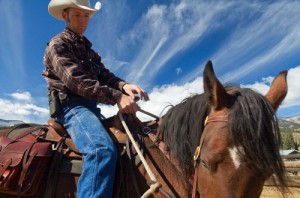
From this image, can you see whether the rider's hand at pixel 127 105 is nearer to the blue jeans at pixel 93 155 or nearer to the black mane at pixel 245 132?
the blue jeans at pixel 93 155

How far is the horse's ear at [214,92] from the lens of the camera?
7.32ft

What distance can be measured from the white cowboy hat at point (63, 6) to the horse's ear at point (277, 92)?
7.08ft

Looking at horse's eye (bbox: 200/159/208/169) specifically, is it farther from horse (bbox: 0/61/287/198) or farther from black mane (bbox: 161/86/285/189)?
black mane (bbox: 161/86/285/189)

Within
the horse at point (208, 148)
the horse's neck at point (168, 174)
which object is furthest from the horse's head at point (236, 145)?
the horse's neck at point (168, 174)

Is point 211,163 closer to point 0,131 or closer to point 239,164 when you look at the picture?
point 239,164

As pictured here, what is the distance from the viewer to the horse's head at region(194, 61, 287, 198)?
2033 millimetres

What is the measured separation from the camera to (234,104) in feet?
7.56

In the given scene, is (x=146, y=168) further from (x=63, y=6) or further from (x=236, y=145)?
(x=63, y=6)

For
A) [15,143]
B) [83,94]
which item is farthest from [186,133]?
[15,143]

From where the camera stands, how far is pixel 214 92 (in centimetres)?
231

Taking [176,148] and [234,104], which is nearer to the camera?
[234,104]

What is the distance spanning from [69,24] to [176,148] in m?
1.95

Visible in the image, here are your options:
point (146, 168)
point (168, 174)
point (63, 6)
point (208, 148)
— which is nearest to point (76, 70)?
point (63, 6)

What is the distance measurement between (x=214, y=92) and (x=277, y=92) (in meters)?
0.57
